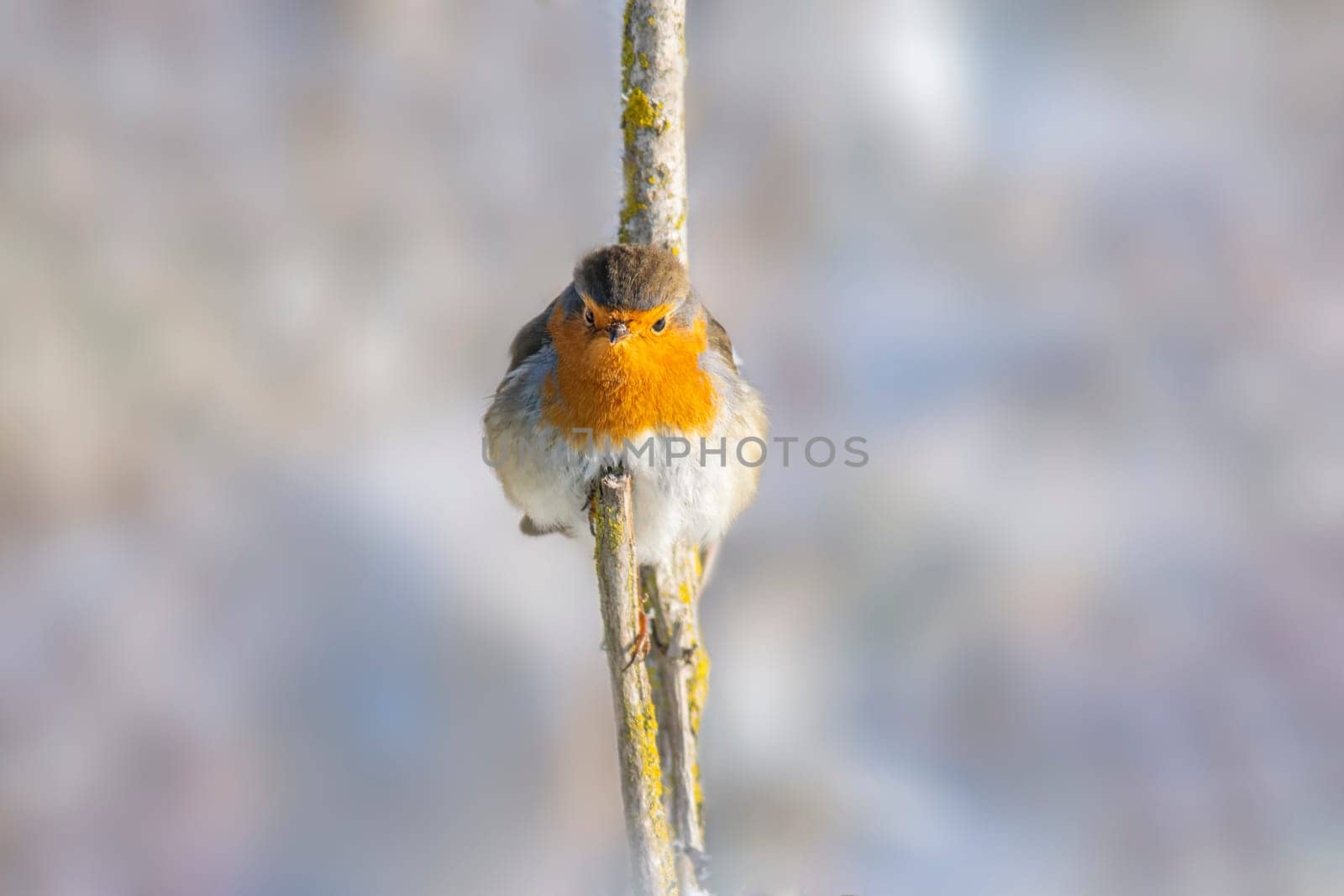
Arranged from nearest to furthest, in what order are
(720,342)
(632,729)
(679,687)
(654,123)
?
(632,729)
(654,123)
(679,687)
(720,342)

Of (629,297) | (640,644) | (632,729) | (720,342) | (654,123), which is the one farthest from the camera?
(720,342)

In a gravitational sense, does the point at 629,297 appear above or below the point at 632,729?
above

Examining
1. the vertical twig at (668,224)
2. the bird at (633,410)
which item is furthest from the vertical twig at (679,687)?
the bird at (633,410)

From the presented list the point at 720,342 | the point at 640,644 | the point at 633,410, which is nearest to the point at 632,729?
the point at 640,644

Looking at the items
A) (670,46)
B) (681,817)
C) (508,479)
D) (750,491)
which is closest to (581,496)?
(508,479)

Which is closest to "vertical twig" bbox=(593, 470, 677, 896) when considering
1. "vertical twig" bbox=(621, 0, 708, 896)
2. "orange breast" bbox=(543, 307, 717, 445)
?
"orange breast" bbox=(543, 307, 717, 445)

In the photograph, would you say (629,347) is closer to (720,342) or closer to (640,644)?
(720,342)
